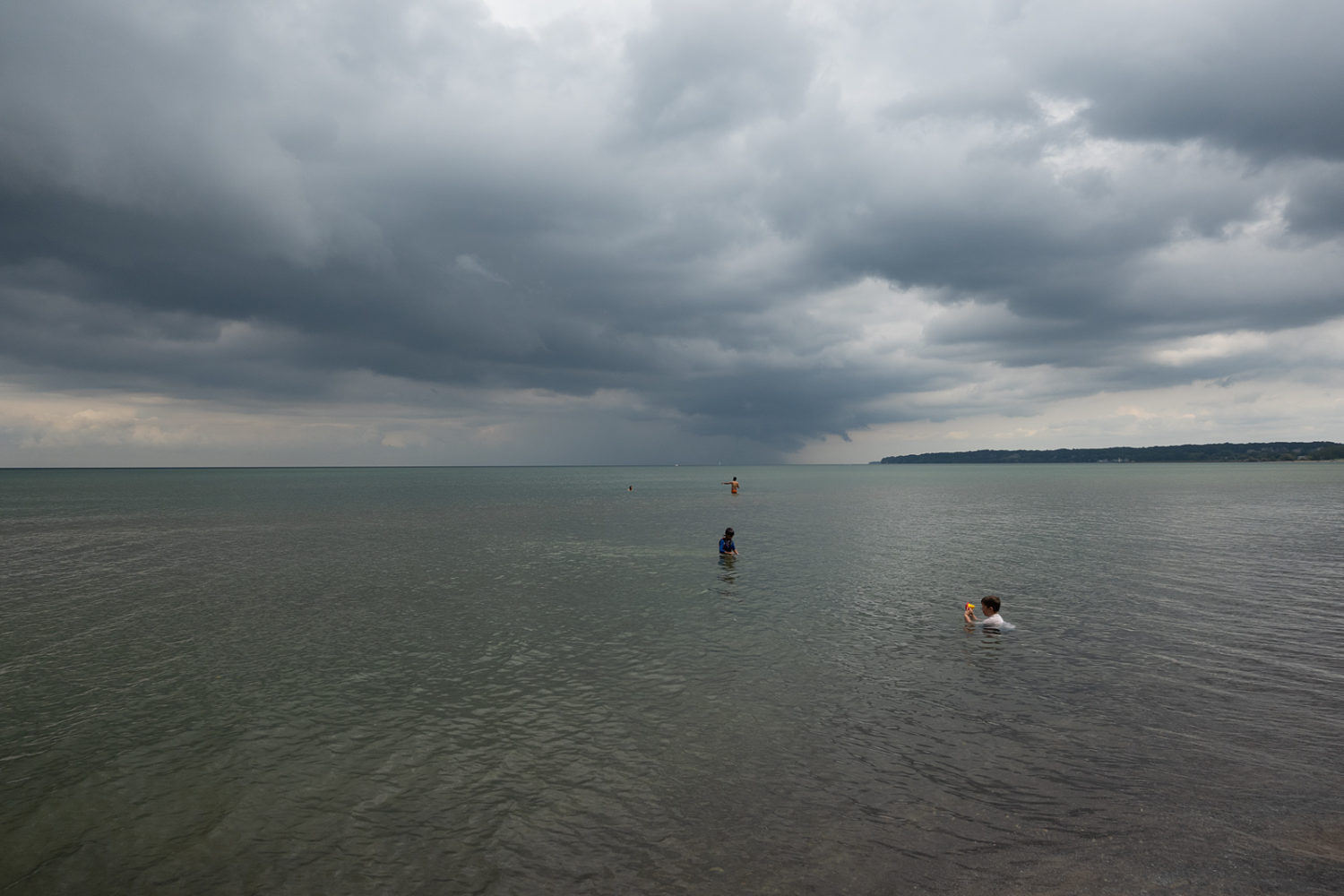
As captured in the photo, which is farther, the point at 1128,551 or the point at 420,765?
the point at 1128,551

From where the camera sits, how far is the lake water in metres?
12.4

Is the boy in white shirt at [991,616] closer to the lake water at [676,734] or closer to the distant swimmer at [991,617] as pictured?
the distant swimmer at [991,617]

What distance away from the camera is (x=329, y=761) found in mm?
16781

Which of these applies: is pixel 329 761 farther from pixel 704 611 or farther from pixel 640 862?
pixel 704 611

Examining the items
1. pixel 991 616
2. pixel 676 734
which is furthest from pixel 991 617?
pixel 676 734

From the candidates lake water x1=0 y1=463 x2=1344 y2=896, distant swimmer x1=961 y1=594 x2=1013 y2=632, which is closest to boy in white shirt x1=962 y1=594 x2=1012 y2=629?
distant swimmer x1=961 y1=594 x2=1013 y2=632

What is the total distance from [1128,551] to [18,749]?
62.6 m

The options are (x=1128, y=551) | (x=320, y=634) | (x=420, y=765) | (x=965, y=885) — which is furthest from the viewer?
(x=1128, y=551)

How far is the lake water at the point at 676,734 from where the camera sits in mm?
12359

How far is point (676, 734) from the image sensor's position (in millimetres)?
18172

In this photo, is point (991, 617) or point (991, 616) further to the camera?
point (991, 616)

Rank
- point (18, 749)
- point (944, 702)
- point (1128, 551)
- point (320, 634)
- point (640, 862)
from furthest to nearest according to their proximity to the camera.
→ point (1128, 551) → point (320, 634) → point (944, 702) → point (18, 749) → point (640, 862)

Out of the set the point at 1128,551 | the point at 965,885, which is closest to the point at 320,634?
the point at 965,885

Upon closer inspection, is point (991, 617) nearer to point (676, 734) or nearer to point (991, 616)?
point (991, 616)
